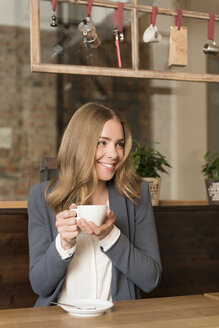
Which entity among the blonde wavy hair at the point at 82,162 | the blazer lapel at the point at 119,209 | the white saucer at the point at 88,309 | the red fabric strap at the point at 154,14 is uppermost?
the red fabric strap at the point at 154,14

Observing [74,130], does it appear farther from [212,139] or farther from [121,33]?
[212,139]

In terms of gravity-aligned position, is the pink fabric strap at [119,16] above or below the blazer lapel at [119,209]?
above

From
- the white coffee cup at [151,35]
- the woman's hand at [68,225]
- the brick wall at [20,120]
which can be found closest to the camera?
the woman's hand at [68,225]

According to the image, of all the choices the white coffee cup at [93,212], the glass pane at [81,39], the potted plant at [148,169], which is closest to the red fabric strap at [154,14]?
the glass pane at [81,39]

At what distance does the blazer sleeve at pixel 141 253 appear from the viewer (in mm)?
1674

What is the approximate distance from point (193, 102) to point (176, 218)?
1.67 m

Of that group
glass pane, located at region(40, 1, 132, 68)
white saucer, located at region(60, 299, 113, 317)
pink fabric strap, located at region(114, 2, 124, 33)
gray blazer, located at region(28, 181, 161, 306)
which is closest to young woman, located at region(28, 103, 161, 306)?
gray blazer, located at region(28, 181, 161, 306)

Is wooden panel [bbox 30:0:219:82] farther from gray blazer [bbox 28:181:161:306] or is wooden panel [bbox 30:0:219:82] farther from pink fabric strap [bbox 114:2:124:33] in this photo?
gray blazer [bbox 28:181:161:306]

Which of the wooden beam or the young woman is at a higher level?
the wooden beam

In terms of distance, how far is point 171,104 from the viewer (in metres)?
4.11

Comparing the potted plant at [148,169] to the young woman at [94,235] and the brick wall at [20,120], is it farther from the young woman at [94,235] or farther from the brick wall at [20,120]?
the brick wall at [20,120]

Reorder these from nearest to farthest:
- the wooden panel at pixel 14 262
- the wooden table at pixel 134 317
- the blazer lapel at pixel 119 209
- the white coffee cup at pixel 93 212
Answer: the wooden table at pixel 134 317 → the white coffee cup at pixel 93 212 → the blazer lapel at pixel 119 209 → the wooden panel at pixel 14 262

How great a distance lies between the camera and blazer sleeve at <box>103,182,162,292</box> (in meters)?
1.67

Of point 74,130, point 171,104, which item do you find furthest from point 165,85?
point 74,130
